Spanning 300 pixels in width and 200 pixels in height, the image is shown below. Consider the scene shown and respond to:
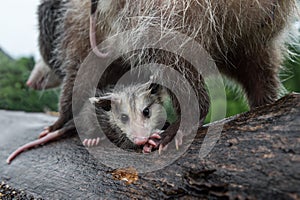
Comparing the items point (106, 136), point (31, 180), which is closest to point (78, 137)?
point (106, 136)

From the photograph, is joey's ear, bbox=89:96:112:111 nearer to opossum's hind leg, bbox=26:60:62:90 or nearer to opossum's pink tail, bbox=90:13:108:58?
opossum's pink tail, bbox=90:13:108:58

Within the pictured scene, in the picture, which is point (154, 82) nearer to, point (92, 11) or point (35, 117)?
point (92, 11)

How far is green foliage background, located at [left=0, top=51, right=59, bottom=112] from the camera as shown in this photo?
11.0 feet

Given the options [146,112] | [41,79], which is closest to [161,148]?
[146,112]

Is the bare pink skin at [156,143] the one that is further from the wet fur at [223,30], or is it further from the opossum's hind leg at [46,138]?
the opossum's hind leg at [46,138]

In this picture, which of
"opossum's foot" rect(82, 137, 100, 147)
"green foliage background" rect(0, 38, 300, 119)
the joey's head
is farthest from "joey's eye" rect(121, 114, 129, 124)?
"green foliage background" rect(0, 38, 300, 119)

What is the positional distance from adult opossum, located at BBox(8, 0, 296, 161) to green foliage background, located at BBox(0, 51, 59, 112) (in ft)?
5.36

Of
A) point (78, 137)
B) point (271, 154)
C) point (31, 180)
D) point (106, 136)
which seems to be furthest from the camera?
point (78, 137)

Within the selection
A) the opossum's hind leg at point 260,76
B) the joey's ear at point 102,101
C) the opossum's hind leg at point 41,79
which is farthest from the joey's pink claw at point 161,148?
the opossum's hind leg at point 41,79

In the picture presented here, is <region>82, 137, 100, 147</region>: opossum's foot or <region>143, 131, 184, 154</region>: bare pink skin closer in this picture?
<region>143, 131, 184, 154</region>: bare pink skin

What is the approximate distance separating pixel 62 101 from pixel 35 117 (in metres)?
0.79

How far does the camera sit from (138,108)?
5.82 feet

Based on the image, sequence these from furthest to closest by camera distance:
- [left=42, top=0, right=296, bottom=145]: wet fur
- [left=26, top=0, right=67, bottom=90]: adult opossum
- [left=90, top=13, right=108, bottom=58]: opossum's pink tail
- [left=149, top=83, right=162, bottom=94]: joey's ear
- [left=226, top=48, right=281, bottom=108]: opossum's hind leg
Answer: [left=26, top=0, right=67, bottom=90]: adult opossum < [left=90, top=13, right=108, bottom=58]: opossum's pink tail < [left=226, top=48, right=281, bottom=108]: opossum's hind leg < [left=149, top=83, right=162, bottom=94]: joey's ear < [left=42, top=0, right=296, bottom=145]: wet fur

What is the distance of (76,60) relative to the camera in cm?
222
